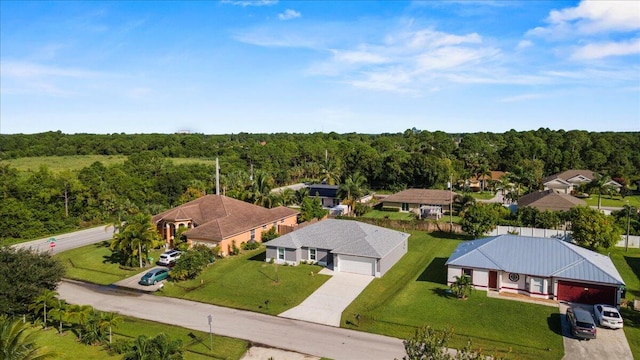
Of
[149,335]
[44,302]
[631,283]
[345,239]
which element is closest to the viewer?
[149,335]

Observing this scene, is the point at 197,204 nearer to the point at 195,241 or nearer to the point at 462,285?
the point at 195,241

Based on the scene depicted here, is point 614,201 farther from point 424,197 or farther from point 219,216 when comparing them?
point 219,216

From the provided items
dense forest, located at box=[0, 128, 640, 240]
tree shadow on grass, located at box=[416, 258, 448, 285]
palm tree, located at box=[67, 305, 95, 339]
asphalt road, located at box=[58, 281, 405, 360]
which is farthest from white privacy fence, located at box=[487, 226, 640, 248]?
palm tree, located at box=[67, 305, 95, 339]

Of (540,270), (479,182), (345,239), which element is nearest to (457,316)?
(540,270)

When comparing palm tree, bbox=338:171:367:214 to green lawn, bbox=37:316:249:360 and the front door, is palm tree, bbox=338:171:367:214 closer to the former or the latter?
the front door

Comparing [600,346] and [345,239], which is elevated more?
[345,239]

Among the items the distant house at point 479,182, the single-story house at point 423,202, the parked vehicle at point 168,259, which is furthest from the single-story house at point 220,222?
the distant house at point 479,182

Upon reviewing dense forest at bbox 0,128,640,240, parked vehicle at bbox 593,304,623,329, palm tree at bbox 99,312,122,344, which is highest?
dense forest at bbox 0,128,640,240
